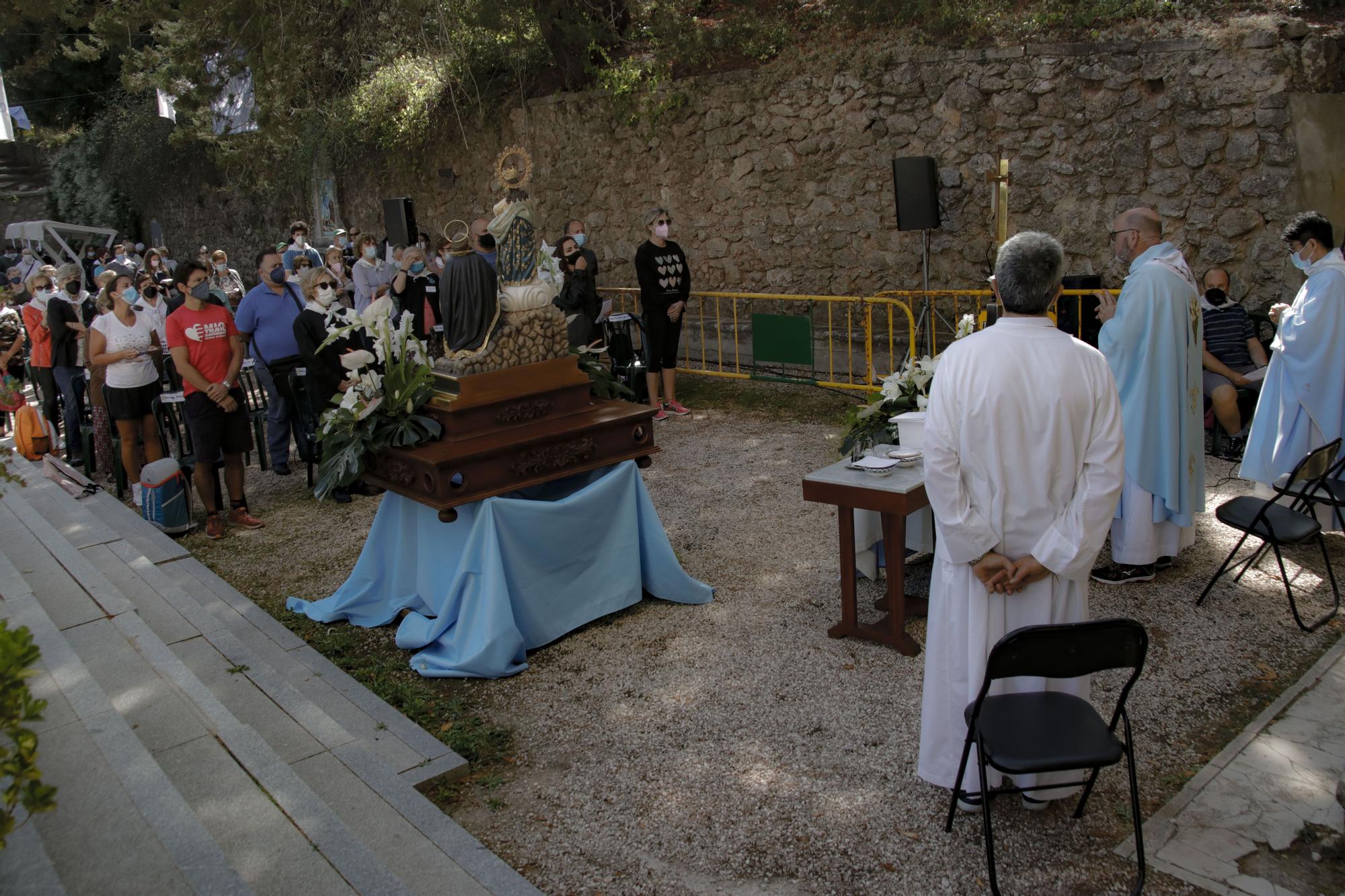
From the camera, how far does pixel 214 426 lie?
24.0ft

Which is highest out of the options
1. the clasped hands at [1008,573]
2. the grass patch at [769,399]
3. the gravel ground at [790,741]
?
the clasped hands at [1008,573]

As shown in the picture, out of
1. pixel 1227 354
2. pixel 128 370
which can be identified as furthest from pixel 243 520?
pixel 1227 354

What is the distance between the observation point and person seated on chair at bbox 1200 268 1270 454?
24.8ft

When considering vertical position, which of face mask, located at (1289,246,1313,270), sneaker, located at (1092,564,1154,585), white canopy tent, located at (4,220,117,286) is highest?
white canopy tent, located at (4,220,117,286)

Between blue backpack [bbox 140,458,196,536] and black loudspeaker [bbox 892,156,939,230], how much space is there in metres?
7.47

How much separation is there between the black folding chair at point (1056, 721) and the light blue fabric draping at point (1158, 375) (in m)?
2.72

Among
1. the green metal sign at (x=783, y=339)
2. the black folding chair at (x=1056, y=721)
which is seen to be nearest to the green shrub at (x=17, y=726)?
the black folding chair at (x=1056, y=721)

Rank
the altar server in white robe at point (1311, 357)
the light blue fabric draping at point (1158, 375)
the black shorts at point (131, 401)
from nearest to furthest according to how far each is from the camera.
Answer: the light blue fabric draping at point (1158, 375) < the altar server in white robe at point (1311, 357) < the black shorts at point (131, 401)

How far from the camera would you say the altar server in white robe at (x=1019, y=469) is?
3.22m

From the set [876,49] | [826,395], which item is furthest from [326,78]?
[826,395]

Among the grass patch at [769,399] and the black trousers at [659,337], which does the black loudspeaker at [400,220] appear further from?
the black trousers at [659,337]

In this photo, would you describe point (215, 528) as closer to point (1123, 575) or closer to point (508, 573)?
point (508, 573)

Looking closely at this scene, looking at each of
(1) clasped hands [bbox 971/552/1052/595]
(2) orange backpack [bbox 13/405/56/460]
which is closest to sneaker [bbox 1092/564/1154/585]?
(1) clasped hands [bbox 971/552/1052/595]

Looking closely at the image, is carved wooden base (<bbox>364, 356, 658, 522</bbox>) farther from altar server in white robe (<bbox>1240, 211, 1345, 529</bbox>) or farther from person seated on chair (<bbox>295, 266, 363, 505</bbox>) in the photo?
altar server in white robe (<bbox>1240, 211, 1345, 529</bbox>)
